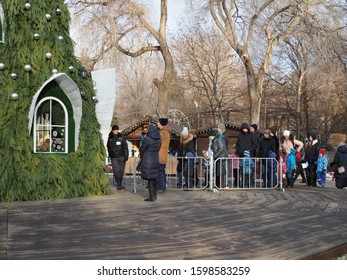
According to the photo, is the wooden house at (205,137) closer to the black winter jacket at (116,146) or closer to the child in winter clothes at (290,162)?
the child in winter clothes at (290,162)

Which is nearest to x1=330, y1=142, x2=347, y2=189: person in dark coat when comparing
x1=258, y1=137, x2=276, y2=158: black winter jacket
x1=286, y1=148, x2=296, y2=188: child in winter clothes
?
x1=286, y1=148, x2=296, y2=188: child in winter clothes

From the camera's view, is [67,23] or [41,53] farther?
[67,23]

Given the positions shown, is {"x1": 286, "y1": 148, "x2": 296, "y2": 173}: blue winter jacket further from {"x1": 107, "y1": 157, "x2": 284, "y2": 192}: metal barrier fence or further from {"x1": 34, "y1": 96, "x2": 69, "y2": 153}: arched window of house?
{"x1": 34, "y1": 96, "x2": 69, "y2": 153}: arched window of house

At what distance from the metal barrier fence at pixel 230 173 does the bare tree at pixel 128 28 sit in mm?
11886

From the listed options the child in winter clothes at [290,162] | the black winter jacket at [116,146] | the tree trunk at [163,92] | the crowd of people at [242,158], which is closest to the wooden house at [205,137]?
the tree trunk at [163,92]

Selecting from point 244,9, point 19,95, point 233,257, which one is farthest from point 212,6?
point 233,257

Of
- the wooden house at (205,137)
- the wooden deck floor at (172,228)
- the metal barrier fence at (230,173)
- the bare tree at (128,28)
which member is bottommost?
the wooden deck floor at (172,228)

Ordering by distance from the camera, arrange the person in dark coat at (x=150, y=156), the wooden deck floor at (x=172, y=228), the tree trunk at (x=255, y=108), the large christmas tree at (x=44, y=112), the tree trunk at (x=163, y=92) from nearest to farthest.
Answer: the wooden deck floor at (x=172, y=228) → the large christmas tree at (x=44, y=112) → the person in dark coat at (x=150, y=156) → the tree trunk at (x=163, y=92) → the tree trunk at (x=255, y=108)

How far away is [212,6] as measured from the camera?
3012 cm

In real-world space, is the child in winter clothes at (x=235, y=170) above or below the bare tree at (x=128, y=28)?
below

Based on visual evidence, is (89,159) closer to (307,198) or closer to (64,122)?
(64,122)

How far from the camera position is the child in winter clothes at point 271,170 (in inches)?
615

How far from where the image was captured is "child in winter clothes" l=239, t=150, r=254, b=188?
15.3 m
